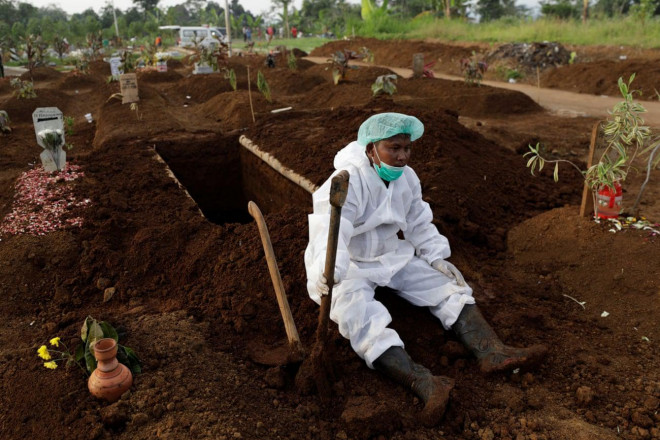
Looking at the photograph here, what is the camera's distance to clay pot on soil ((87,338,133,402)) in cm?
205

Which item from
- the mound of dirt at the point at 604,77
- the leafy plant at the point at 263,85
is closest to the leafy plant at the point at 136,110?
the leafy plant at the point at 263,85

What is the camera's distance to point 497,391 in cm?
235

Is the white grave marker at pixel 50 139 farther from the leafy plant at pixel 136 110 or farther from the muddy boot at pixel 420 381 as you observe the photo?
the muddy boot at pixel 420 381

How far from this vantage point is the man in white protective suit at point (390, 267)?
7.70 ft

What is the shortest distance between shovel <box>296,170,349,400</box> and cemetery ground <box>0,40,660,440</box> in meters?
0.08

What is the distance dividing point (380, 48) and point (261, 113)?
14.7m

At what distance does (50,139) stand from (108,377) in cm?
353

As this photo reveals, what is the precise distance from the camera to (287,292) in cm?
307

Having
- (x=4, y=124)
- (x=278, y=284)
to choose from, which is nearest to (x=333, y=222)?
(x=278, y=284)

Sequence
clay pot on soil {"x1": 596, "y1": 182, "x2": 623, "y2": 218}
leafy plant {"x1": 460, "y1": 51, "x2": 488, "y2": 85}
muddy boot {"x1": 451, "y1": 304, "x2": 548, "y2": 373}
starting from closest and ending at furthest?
muddy boot {"x1": 451, "y1": 304, "x2": 548, "y2": 373} → clay pot on soil {"x1": 596, "y1": 182, "x2": 623, "y2": 218} → leafy plant {"x1": 460, "y1": 51, "x2": 488, "y2": 85}

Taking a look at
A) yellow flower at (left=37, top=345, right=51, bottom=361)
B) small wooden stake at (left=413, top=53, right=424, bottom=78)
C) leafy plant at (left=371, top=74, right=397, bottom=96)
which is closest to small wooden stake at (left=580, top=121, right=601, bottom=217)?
→ yellow flower at (left=37, top=345, right=51, bottom=361)

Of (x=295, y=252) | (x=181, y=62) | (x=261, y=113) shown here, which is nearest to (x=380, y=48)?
(x=181, y=62)

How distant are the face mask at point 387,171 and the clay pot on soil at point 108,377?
150cm

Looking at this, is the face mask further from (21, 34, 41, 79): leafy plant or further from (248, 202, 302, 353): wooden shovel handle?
(21, 34, 41, 79): leafy plant
